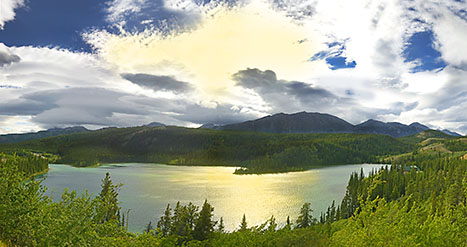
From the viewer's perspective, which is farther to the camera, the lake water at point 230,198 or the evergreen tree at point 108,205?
the lake water at point 230,198

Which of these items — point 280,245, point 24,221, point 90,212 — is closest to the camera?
point 90,212

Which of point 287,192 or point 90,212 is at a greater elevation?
point 90,212

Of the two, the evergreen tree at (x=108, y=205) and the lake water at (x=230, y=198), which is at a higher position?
the evergreen tree at (x=108, y=205)

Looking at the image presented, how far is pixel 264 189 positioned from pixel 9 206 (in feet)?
535

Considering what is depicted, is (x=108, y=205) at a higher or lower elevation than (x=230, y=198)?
higher

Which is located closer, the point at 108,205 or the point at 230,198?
the point at 108,205

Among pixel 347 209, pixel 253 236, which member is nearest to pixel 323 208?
pixel 347 209

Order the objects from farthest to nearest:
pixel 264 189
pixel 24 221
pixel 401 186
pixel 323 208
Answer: pixel 264 189, pixel 401 186, pixel 323 208, pixel 24 221

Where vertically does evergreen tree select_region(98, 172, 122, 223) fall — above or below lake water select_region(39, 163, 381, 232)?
above

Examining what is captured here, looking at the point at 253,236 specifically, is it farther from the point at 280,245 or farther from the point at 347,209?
the point at 347,209

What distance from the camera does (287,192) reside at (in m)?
170

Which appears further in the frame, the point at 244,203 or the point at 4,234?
the point at 244,203

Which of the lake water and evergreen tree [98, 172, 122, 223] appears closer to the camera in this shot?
evergreen tree [98, 172, 122, 223]

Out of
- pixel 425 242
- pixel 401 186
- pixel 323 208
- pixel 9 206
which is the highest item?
pixel 9 206
